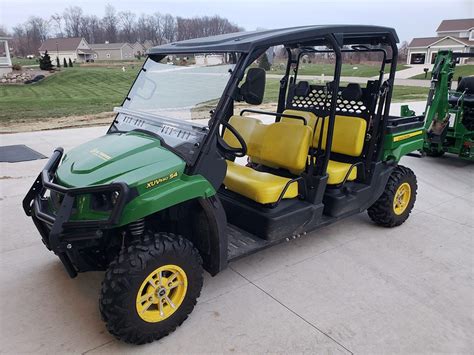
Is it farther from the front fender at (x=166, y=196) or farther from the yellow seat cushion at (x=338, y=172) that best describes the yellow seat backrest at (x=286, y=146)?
the front fender at (x=166, y=196)

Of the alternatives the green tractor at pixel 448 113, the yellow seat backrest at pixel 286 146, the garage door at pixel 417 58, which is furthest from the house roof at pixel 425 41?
the yellow seat backrest at pixel 286 146

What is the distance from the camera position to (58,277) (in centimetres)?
298

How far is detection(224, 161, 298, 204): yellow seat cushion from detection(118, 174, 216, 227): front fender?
56 cm

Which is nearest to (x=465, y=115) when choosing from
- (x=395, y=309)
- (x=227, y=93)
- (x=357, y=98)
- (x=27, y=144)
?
(x=357, y=98)

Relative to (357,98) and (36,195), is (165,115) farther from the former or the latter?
(357,98)

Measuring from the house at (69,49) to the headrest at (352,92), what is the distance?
65.4 meters

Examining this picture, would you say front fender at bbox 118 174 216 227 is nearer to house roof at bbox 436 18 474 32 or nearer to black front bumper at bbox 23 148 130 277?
black front bumper at bbox 23 148 130 277

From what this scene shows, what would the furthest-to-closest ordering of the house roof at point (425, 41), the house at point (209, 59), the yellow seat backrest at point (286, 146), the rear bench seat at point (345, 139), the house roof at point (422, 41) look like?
1. the house roof at point (422, 41)
2. the house roof at point (425, 41)
3. the rear bench seat at point (345, 139)
4. the yellow seat backrest at point (286, 146)
5. the house at point (209, 59)

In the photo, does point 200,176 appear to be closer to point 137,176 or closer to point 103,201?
point 137,176

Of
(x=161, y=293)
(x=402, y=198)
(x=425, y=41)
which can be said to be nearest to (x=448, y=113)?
(x=402, y=198)

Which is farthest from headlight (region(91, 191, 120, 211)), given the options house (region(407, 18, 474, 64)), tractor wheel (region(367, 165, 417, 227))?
house (region(407, 18, 474, 64))

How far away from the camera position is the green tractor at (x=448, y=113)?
19.2 feet

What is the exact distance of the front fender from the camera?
2102 millimetres

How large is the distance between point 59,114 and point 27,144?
4.61 meters
